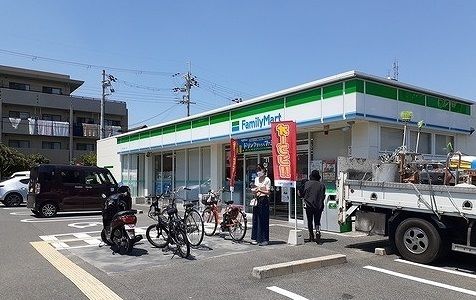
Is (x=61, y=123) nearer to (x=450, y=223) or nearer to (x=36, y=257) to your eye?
(x=36, y=257)

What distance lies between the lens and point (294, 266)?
7.16 m

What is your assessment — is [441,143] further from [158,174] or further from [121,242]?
[158,174]

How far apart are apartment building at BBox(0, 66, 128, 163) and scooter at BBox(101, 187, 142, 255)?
1468 inches

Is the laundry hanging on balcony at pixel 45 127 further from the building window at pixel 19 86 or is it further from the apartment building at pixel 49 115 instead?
the building window at pixel 19 86

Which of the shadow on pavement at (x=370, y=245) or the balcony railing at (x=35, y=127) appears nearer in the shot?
the shadow on pavement at (x=370, y=245)

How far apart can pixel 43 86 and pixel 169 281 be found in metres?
44.5

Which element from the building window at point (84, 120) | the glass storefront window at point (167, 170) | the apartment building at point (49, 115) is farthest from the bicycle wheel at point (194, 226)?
the building window at point (84, 120)

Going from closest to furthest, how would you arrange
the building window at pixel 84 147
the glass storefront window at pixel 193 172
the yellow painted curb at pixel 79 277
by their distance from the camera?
1. the yellow painted curb at pixel 79 277
2. the glass storefront window at pixel 193 172
3. the building window at pixel 84 147

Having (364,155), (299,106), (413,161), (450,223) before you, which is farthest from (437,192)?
(299,106)

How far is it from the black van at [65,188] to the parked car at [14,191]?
6.23 m

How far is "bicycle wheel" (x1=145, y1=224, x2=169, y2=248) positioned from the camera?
9.34 metres

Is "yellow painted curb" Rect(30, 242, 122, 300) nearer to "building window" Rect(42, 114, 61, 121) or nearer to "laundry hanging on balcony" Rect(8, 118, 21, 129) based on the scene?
"laundry hanging on balcony" Rect(8, 118, 21, 129)

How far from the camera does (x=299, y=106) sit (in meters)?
13.0

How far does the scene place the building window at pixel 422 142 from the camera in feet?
43.8
